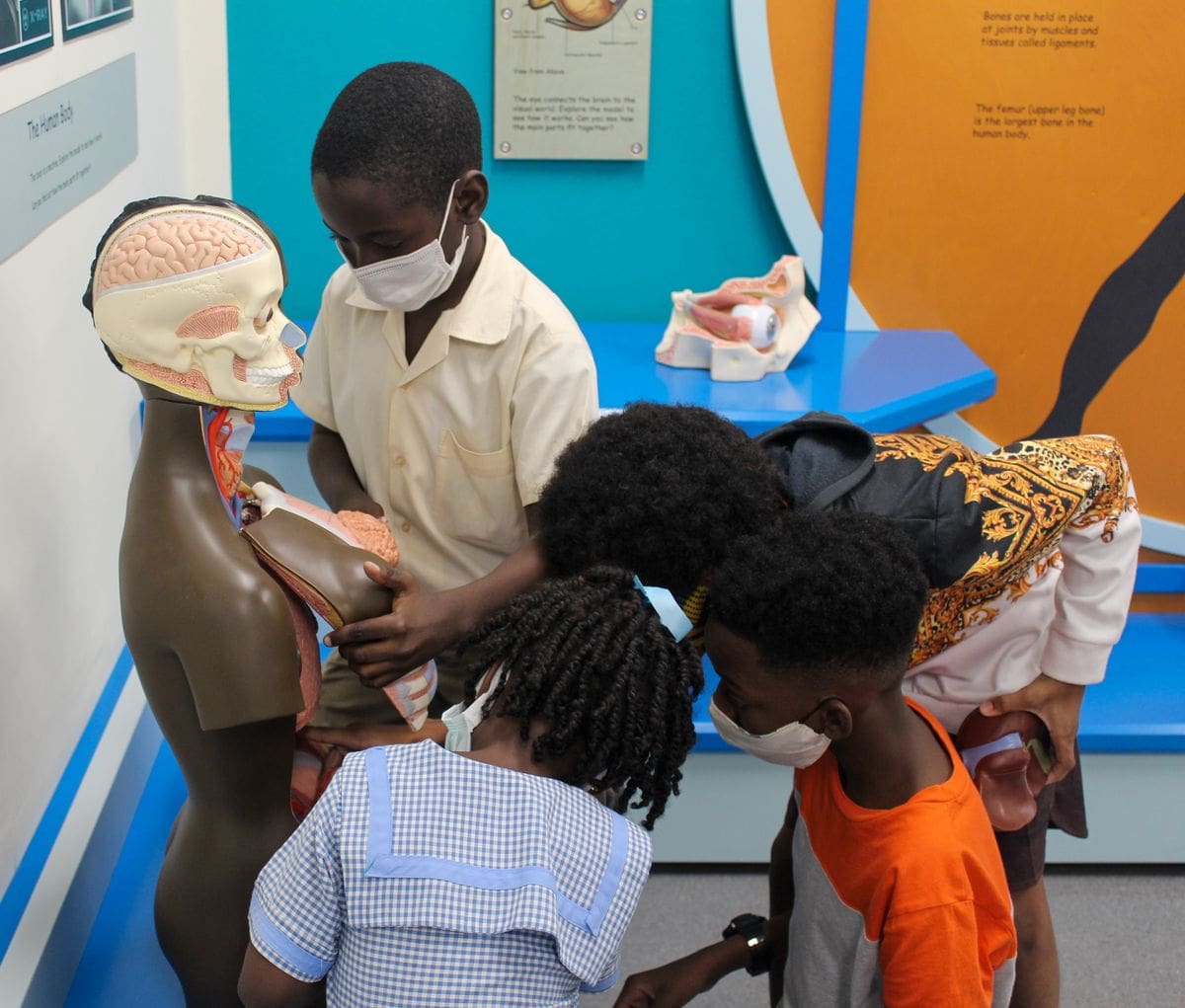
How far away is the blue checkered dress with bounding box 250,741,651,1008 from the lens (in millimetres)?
1021

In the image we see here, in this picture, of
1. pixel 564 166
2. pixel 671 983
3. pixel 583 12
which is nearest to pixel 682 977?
pixel 671 983

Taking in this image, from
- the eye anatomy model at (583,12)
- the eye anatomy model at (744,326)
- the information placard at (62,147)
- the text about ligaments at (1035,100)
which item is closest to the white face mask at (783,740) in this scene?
the information placard at (62,147)

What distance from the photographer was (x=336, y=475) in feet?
5.57

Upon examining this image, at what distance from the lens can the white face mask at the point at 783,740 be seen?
1.25 m

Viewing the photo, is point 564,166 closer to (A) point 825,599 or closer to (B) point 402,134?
(B) point 402,134

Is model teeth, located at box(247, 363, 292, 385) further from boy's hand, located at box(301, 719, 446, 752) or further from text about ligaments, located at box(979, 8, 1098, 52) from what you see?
text about ligaments, located at box(979, 8, 1098, 52)

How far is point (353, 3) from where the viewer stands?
269cm

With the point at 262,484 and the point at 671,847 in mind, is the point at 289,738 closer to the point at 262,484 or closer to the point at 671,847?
the point at 262,484

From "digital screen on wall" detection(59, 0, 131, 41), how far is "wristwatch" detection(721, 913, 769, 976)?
140 cm

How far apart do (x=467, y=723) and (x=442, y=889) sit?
0.17m

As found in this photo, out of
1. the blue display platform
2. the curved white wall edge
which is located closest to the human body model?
the blue display platform

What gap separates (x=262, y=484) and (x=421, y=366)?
291mm

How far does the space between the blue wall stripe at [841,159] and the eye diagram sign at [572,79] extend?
40 centimetres

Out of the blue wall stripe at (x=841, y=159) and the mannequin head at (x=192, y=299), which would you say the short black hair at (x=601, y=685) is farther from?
the blue wall stripe at (x=841, y=159)
